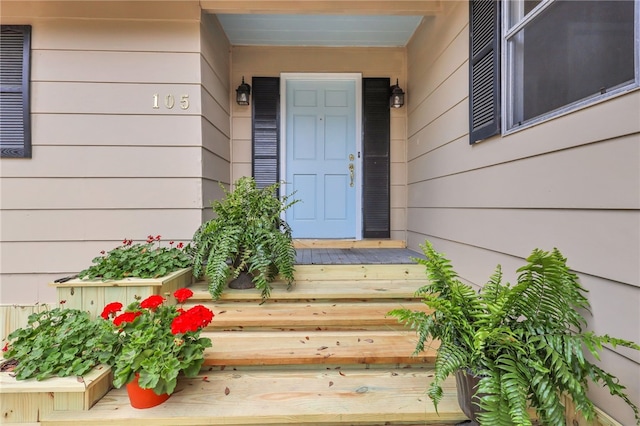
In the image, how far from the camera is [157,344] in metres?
1.37

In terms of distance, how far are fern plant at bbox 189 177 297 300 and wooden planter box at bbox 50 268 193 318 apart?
294mm

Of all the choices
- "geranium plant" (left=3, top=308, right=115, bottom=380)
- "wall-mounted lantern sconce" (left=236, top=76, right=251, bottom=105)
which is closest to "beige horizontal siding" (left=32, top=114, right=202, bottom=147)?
"wall-mounted lantern sconce" (left=236, top=76, right=251, bottom=105)

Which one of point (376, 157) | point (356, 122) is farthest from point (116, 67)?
point (376, 157)

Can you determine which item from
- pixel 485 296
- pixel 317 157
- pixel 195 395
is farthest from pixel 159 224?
pixel 485 296

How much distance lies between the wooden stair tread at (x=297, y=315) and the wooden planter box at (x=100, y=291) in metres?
0.39

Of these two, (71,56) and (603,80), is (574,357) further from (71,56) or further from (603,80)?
(71,56)

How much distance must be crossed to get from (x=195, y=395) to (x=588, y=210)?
73.3 inches

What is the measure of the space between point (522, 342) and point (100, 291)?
2.25 metres

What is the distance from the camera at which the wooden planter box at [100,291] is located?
1.86 meters

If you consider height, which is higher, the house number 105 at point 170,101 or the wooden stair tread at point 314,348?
the house number 105 at point 170,101

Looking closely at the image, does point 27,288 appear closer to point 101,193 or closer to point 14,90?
point 101,193

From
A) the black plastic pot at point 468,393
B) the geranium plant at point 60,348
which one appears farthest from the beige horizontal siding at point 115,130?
the black plastic pot at point 468,393

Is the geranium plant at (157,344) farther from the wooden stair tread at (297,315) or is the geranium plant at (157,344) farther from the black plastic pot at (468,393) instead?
the black plastic pot at (468,393)

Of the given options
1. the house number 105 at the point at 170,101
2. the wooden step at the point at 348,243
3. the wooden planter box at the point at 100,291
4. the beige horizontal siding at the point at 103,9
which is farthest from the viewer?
the wooden step at the point at 348,243
